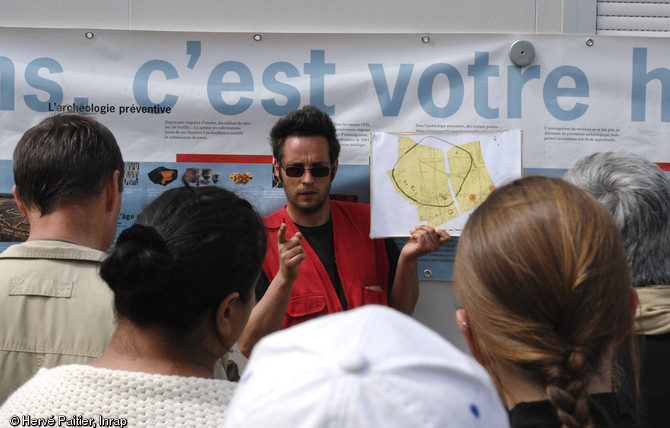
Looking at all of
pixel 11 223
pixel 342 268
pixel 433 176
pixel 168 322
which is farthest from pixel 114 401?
pixel 11 223

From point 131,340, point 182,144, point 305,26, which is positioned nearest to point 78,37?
point 182,144

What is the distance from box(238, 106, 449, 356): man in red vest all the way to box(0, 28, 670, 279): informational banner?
0.59 feet

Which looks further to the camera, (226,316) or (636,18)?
(636,18)

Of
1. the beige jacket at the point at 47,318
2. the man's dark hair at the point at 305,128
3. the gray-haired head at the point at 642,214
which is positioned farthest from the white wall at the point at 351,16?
the beige jacket at the point at 47,318

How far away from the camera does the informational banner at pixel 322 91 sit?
9.29 ft

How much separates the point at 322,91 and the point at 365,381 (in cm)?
239

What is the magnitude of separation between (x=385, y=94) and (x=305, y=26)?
0.48 meters

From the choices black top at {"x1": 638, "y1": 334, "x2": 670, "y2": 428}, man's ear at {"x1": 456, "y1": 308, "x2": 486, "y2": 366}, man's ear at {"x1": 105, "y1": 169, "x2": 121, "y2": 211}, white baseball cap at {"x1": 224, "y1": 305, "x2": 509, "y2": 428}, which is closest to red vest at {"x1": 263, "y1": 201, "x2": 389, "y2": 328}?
man's ear at {"x1": 105, "y1": 169, "x2": 121, "y2": 211}

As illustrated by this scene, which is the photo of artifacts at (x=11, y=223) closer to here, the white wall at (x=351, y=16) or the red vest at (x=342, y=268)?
the white wall at (x=351, y=16)

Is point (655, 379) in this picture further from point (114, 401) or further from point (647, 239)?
point (114, 401)

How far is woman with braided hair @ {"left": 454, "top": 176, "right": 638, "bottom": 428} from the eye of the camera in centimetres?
95

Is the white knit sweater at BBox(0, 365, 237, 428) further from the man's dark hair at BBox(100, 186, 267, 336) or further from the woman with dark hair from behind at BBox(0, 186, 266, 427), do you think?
the man's dark hair at BBox(100, 186, 267, 336)

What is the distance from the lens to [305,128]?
2662 mm

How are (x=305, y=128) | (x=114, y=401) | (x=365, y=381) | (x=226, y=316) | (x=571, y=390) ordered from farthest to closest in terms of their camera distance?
(x=305, y=128) → (x=226, y=316) → (x=114, y=401) → (x=571, y=390) → (x=365, y=381)
